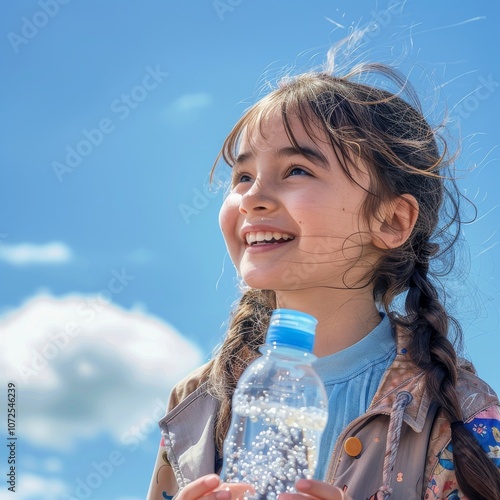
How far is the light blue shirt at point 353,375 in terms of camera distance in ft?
9.86

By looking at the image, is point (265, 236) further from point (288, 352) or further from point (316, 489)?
point (316, 489)

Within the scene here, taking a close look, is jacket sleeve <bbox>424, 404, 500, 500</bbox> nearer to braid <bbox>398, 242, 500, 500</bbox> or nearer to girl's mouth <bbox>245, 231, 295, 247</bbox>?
braid <bbox>398, 242, 500, 500</bbox>

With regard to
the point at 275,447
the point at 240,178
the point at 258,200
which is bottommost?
the point at 275,447

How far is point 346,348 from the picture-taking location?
319 centimetres

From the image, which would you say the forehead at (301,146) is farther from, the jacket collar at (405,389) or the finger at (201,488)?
the finger at (201,488)

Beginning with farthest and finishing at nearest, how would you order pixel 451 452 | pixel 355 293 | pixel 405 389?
1. pixel 355 293
2. pixel 405 389
3. pixel 451 452

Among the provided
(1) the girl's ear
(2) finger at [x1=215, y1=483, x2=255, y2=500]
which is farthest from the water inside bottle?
(1) the girl's ear

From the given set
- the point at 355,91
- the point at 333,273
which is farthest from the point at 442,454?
the point at 355,91

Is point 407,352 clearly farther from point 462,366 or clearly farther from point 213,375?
point 213,375

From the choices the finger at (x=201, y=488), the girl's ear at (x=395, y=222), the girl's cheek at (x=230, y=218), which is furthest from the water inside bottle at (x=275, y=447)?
the girl's ear at (x=395, y=222)

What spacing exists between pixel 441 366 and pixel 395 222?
Answer: 0.71 meters

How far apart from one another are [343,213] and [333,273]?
24 centimetres

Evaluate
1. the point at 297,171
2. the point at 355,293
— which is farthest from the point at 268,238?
the point at 355,293

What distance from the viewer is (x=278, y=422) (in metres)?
2.61
